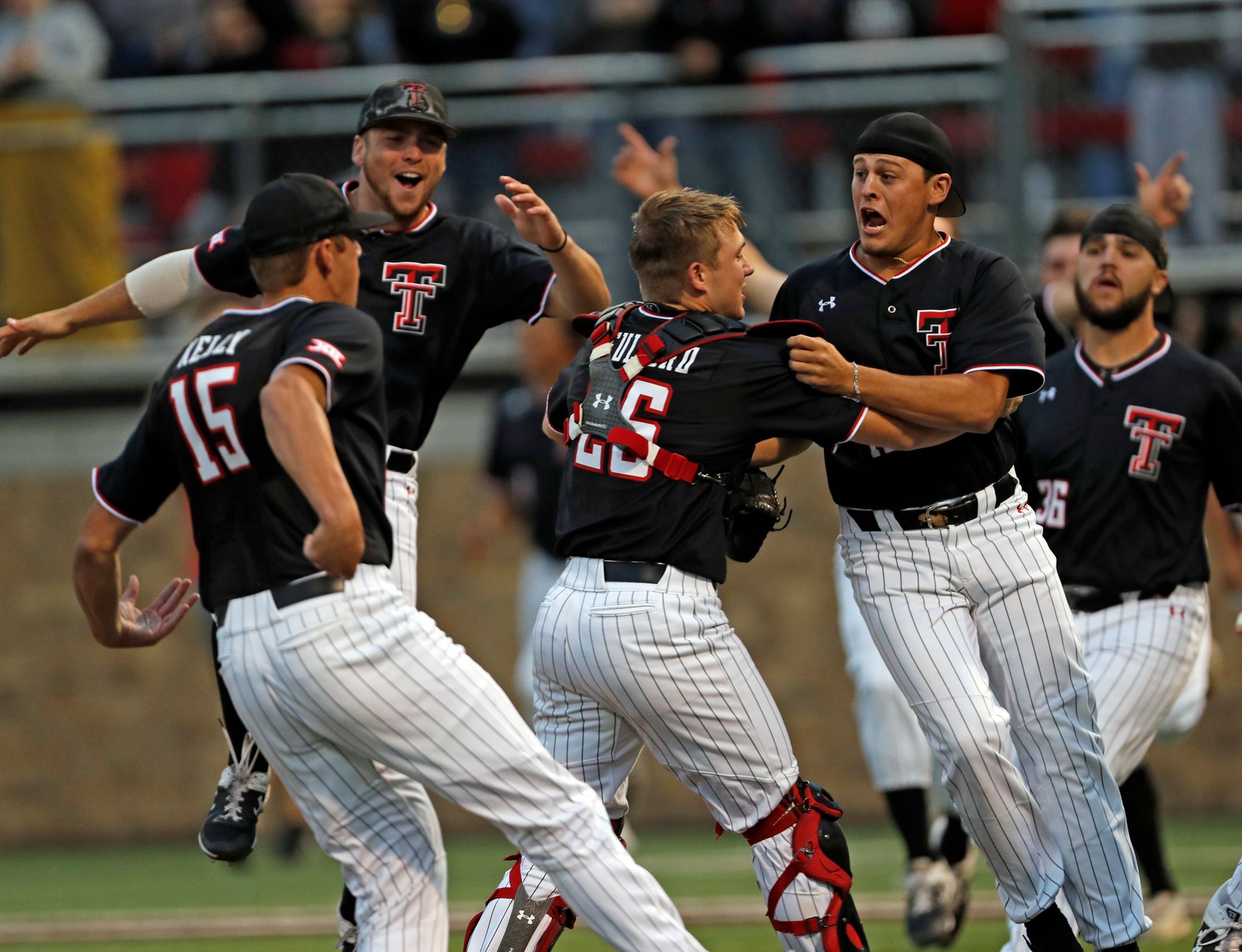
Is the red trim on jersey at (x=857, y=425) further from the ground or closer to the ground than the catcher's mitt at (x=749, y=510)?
further from the ground

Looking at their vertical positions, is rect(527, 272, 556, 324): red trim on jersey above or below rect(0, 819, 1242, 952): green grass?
above

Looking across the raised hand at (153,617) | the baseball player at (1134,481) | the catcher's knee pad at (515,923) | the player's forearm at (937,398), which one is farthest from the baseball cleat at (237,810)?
the baseball player at (1134,481)

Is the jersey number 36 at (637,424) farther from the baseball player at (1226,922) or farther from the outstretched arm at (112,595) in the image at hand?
the baseball player at (1226,922)

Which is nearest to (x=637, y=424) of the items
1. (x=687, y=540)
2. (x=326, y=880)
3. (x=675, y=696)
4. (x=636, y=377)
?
(x=636, y=377)

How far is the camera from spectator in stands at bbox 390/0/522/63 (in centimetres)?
1220

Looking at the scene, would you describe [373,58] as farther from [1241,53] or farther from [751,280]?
[751,280]

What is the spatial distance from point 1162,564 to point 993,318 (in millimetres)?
1730

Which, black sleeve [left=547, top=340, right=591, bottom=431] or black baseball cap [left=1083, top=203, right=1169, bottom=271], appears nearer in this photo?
black sleeve [left=547, top=340, right=591, bottom=431]

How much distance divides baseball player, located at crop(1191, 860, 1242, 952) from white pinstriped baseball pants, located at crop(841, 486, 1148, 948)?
0.22 m

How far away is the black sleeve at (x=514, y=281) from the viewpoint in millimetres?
6508

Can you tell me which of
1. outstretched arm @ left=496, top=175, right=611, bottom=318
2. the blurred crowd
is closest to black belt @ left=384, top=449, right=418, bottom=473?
outstretched arm @ left=496, top=175, right=611, bottom=318

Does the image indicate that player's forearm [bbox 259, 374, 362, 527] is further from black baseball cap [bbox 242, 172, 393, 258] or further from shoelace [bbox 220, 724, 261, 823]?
shoelace [bbox 220, 724, 261, 823]

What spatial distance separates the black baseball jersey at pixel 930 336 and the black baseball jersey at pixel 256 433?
1640mm

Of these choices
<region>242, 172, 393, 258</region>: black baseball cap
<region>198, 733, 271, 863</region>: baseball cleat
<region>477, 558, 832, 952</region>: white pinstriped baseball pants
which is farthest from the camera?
<region>198, 733, 271, 863</region>: baseball cleat
